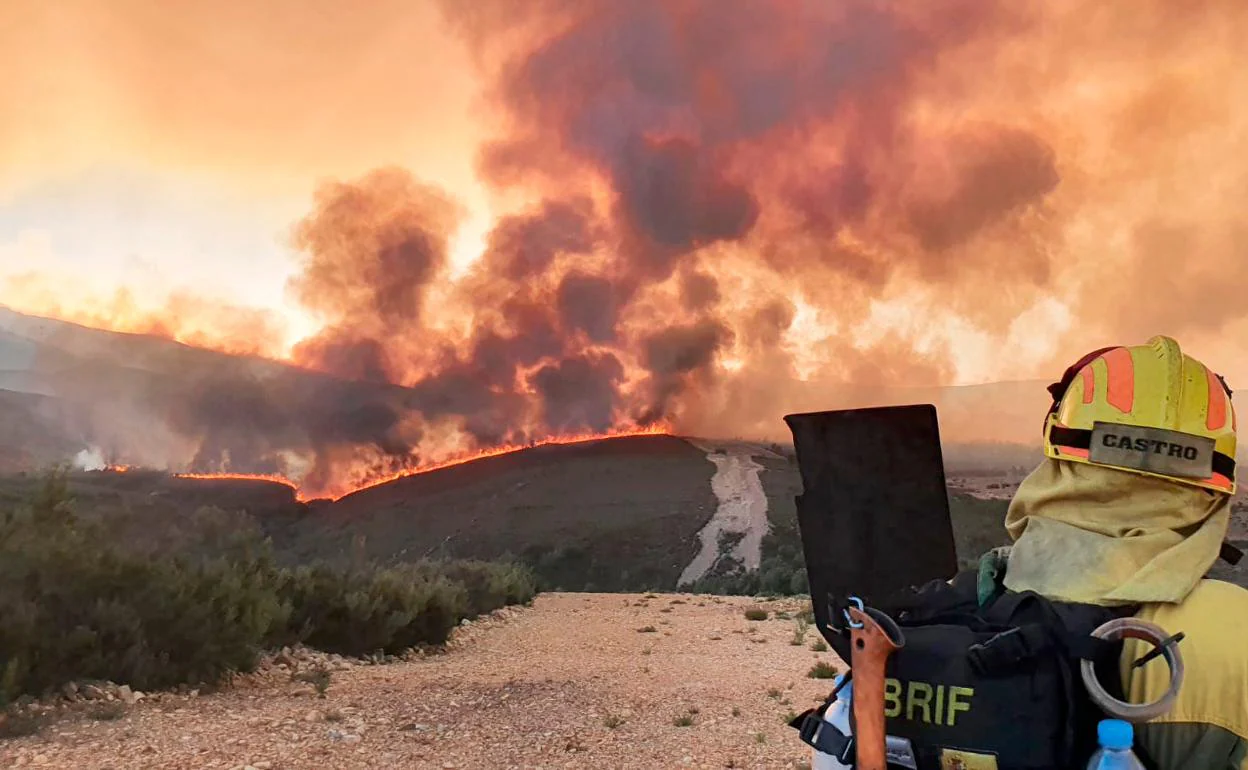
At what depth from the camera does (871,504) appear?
234cm

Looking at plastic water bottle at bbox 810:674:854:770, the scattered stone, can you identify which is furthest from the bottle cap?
the scattered stone

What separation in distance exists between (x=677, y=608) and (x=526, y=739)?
1071 cm

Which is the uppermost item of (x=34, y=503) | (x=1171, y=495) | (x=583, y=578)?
(x=1171, y=495)

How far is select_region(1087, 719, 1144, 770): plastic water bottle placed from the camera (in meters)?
1.25

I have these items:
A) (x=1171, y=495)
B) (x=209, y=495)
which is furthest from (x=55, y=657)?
(x=209, y=495)

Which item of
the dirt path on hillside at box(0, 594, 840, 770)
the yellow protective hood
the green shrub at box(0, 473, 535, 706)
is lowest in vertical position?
the dirt path on hillside at box(0, 594, 840, 770)

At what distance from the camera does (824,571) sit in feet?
7.85

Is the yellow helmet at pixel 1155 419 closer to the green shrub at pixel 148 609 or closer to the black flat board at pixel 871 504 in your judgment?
the black flat board at pixel 871 504

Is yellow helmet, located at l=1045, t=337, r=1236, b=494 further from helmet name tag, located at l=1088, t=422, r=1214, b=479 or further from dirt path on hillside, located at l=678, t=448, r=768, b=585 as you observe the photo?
dirt path on hillside, located at l=678, t=448, r=768, b=585

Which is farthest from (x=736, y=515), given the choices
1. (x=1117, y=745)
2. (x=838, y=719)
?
(x=1117, y=745)

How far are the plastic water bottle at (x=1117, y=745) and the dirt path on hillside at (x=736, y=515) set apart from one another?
1240 inches

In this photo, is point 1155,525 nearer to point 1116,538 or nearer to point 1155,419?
point 1116,538

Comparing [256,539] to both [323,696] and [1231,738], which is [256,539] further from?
[1231,738]

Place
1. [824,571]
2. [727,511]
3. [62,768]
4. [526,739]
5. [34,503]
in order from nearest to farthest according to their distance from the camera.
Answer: [824,571]
[62,768]
[526,739]
[34,503]
[727,511]
